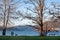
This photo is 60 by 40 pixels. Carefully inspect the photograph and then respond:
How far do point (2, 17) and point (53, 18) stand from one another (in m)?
5.43

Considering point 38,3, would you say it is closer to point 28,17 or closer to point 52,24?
point 28,17

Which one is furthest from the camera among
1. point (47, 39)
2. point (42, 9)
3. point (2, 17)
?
point (2, 17)

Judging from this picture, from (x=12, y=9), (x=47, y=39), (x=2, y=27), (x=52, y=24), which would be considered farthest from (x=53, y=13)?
(x=47, y=39)

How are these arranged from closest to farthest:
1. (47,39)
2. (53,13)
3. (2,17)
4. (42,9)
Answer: (47,39) < (42,9) < (53,13) < (2,17)

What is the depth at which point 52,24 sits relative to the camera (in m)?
17.8

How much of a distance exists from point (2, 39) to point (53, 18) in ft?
25.1

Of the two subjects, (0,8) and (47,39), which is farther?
(0,8)

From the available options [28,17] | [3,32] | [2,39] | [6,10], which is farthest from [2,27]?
[2,39]

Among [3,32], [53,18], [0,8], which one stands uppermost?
[0,8]

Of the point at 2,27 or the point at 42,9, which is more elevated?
the point at 42,9

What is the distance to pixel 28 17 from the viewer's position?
16484 millimetres

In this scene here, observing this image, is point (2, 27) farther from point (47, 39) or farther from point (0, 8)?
point (47, 39)

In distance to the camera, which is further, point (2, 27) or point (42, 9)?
point (2, 27)

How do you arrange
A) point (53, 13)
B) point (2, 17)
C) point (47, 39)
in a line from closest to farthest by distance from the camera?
1. point (47, 39)
2. point (53, 13)
3. point (2, 17)
